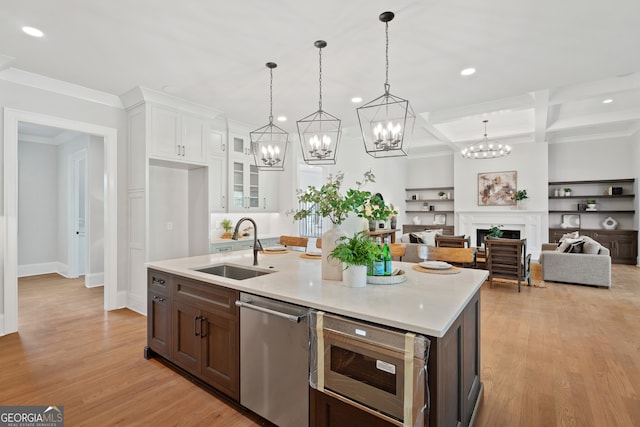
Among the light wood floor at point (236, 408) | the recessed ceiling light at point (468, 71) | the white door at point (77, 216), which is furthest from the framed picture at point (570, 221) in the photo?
the white door at point (77, 216)

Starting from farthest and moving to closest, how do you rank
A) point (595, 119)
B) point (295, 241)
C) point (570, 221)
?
point (570, 221) → point (595, 119) → point (295, 241)

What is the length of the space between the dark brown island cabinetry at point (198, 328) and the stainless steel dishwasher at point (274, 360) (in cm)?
10

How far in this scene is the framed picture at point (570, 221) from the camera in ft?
27.1

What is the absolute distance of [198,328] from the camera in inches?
89.7

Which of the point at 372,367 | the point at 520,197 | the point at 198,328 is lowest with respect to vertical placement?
A: the point at 198,328

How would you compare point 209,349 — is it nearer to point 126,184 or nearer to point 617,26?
point 126,184

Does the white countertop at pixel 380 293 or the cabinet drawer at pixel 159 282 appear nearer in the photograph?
the white countertop at pixel 380 293

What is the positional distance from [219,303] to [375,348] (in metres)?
1.18

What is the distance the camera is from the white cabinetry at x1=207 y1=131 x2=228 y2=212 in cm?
506

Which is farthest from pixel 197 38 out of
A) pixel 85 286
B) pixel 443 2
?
pixel 85 286

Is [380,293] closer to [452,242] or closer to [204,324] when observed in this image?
[204,324]

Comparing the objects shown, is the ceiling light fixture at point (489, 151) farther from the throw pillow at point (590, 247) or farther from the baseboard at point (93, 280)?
the baseboard at point (93, 280)

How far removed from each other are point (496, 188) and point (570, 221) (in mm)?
1952

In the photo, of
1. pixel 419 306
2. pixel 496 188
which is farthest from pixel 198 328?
pixel 496 188
